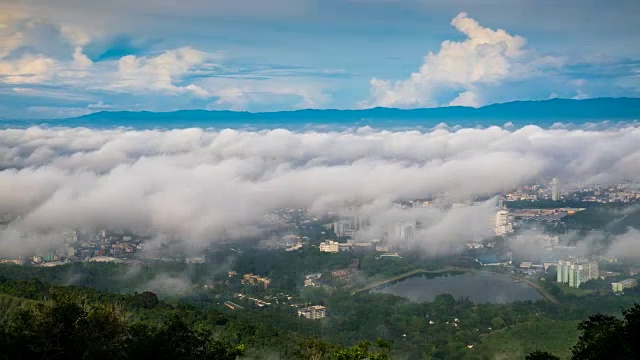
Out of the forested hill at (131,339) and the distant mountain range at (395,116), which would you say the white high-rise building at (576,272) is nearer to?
the forested hill at (131,339)

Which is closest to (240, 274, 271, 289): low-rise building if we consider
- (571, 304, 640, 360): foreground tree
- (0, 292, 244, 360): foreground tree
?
(0, 292, 244, 360): foreground tree

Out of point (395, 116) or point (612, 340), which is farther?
point (395, 116)

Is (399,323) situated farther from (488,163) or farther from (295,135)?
(295,135)

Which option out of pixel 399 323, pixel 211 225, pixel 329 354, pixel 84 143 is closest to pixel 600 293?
pixel 399 323

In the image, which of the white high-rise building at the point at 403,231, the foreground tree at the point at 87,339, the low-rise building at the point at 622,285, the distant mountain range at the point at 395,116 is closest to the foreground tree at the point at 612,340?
the foreground tree at the point at 87,339

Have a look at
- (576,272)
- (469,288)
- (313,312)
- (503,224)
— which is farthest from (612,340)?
(503,224)

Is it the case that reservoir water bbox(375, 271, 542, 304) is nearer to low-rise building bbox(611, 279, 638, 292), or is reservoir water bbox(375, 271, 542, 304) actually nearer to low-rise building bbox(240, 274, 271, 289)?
low-rise building bbox(611, 279, 638, 292)

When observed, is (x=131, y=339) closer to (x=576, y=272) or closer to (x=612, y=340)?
(x=612, y=340)
